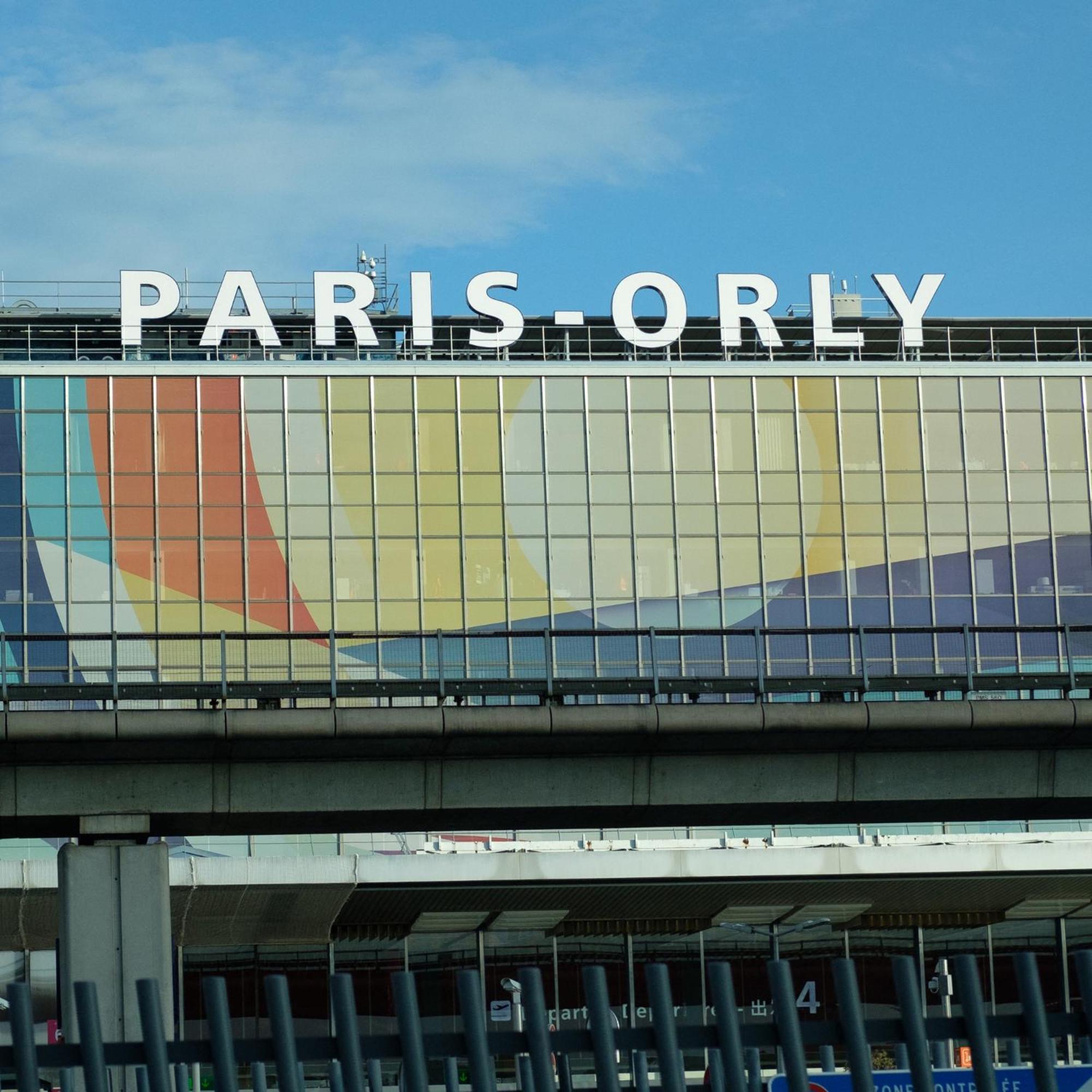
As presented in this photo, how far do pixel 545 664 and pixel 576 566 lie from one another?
77.7 feet

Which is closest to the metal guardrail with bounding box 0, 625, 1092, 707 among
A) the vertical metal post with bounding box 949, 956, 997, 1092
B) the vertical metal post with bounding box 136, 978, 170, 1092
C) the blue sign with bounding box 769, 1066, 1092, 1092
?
the blue sign with bounding box 769, 1066, 1092, 1092

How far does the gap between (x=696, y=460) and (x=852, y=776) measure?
140ft

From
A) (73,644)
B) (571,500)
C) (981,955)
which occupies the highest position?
(571,500)

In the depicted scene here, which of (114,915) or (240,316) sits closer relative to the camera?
(114,915)

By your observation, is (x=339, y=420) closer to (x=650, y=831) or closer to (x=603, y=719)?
(x=650, y=831)

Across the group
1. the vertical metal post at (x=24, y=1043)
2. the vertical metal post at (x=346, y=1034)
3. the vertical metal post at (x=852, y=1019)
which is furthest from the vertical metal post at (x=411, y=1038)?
the vertical metal post at (x=852, y=1019)

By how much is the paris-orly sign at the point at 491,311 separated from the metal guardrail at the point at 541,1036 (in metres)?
66.7

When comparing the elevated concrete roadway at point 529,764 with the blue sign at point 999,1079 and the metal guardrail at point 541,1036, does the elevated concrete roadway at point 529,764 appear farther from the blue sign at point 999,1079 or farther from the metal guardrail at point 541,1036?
the metal guardrail at point 541,1036

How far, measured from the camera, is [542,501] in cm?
7381

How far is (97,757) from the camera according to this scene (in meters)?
31.2

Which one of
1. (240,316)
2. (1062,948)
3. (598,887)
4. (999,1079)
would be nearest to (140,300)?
(240,316)

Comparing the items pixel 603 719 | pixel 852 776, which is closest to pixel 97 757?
pixel 603 719

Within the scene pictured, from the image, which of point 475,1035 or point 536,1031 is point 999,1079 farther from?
point 475,1035

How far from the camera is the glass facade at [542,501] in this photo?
71.3m
